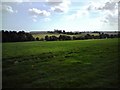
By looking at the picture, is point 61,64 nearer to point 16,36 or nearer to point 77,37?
point 77,37

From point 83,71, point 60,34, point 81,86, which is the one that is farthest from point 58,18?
point 81,86

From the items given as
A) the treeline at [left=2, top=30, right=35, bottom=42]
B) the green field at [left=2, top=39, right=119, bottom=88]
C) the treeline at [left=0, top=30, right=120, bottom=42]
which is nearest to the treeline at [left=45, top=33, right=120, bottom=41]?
the treeline at [left=0, top=30, right=120, bottom=42]

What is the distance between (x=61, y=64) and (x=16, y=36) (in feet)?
6.58

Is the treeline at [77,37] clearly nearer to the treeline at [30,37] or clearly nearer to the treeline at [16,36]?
the treeline at [30,37]

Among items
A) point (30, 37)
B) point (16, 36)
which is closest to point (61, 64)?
point (30, 37)

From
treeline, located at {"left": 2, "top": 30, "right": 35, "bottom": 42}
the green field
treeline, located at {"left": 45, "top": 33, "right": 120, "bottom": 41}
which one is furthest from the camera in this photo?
treeline, located at {"left": 45, "top": 33, "right": 120, "bottom": 41}

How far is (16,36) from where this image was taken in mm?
7734

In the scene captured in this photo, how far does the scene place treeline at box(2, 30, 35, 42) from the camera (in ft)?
24.6

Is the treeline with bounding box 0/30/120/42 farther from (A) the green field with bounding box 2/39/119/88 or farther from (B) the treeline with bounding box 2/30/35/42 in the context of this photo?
(A) the green field with bounding box 2/39/119/88

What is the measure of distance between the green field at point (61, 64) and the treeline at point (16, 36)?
0.21m

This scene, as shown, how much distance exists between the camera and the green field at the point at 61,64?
21.0ft

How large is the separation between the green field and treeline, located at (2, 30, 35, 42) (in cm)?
21

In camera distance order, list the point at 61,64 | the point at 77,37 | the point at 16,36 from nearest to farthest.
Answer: the point at 61,64
the point at 16,36
the point at 77,37

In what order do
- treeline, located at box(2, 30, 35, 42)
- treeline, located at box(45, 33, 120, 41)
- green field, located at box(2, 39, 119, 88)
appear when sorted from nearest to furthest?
green field, located at box(2, 39, 119, 88) < treeline, located at box(2, 30, 35, 42) < treeline, located at box(45, 33, 120, 41)
